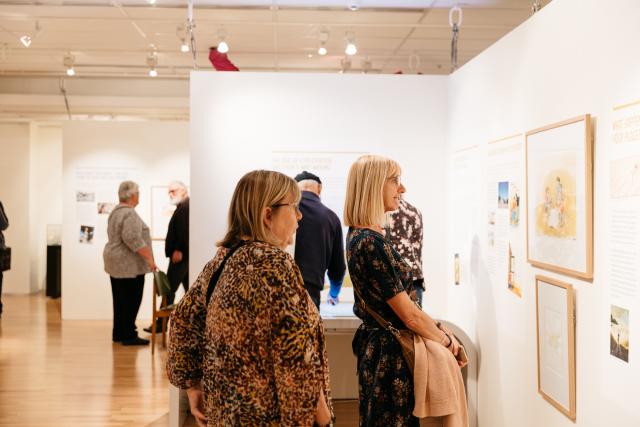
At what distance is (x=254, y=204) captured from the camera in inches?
84.7

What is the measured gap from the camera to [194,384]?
242 cm

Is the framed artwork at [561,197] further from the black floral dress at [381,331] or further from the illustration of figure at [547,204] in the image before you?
the black floral dress at [381,331]

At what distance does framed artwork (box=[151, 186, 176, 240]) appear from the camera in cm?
994

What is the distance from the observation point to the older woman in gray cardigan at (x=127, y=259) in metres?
7.82

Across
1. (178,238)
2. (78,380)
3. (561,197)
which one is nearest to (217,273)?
(561,197)

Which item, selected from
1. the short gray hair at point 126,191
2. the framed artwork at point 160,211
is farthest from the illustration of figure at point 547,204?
the framed artwork at point 160,211

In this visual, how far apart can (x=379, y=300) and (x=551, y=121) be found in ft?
4.16

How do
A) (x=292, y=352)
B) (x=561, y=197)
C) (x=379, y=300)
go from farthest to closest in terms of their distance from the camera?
(x=561, y=197) → (x=379, y=300) → (x=292, y=352)

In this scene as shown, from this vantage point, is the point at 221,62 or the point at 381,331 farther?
the point at 221,62

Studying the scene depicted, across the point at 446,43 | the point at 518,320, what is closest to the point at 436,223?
the point at 518,320

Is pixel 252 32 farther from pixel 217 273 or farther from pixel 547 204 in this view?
pixel 217 273

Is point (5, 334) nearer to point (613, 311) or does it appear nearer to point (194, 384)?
point (194, 384)

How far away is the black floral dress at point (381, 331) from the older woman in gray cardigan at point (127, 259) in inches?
202

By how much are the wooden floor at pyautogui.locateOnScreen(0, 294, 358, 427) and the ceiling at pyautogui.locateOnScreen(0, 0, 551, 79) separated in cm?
355
